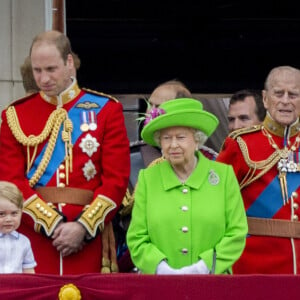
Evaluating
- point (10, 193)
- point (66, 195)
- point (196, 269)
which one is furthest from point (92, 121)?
point (196, 269)

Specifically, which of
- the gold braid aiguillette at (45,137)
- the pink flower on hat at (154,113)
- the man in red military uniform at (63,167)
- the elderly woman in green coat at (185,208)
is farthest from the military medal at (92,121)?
the elderly woman in green coat at (185,208)

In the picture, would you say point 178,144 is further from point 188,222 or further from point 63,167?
point 63,167

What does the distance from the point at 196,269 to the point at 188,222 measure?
279mm

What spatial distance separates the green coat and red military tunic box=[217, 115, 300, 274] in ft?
1.49

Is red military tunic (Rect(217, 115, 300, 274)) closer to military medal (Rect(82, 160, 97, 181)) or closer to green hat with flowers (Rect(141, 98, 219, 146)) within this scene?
green hat with flowers (Rect(141, 98, 219, 146))

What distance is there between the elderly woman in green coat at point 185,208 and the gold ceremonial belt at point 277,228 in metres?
0.46

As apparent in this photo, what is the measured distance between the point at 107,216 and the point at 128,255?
0.51 m

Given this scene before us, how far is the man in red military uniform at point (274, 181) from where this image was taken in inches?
283

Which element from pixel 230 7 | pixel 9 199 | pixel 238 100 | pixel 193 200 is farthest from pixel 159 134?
pixel 230 7

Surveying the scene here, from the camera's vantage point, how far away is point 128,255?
7508mm

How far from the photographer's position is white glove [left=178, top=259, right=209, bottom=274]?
653cm

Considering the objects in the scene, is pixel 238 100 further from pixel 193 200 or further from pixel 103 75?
pixel 103 75

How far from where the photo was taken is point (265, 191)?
724cm

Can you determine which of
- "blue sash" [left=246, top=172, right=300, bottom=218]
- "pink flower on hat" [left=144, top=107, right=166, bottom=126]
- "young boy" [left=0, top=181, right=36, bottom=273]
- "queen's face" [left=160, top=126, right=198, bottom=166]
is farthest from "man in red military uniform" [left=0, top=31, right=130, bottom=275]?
"blue sash" [left=246, top=172, right=300, bottom=218]
